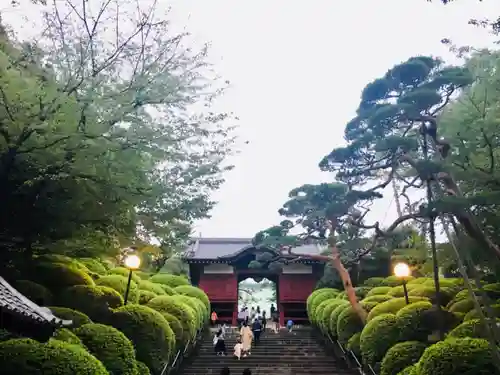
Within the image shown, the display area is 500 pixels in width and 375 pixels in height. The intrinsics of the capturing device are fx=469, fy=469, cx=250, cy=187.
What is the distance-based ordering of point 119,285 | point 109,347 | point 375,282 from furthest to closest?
point 375,282 → point 119,285 → point 109,347

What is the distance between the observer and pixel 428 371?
6.58 meters

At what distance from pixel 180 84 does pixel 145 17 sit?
4.12 feet

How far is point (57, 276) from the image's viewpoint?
968 centimetres

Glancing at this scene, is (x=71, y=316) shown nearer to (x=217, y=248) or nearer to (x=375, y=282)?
(x=375, y=282)

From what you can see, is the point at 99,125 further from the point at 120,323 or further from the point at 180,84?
the point at 120,323

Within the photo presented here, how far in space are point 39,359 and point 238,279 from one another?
22985 mm

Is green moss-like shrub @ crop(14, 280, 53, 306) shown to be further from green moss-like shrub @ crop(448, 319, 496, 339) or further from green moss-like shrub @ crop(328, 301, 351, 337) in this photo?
green moss-like shrub @ crop(328, 301, 351, 337)

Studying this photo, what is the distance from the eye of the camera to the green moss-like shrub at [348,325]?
13.4 meters

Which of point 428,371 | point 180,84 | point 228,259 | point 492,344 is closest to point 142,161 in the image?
point 180,84

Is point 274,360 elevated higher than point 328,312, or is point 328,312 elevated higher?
point 328,312

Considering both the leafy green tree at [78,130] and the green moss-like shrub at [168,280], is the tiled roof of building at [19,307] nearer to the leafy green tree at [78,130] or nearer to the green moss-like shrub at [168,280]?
the leafy green tree at [78,130]

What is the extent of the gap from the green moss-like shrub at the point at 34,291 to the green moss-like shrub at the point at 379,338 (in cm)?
666

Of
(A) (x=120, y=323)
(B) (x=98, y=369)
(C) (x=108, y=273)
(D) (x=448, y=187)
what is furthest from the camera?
(C) (x=108, y=273)

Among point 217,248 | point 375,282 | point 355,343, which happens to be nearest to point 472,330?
point 355,343
